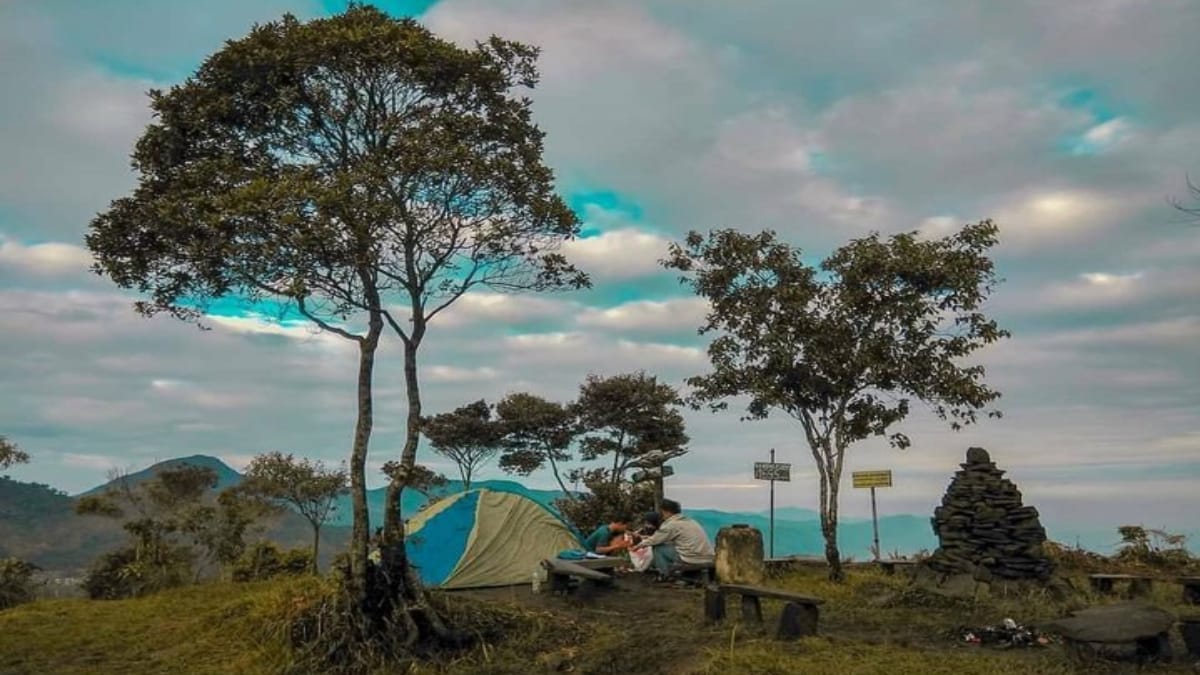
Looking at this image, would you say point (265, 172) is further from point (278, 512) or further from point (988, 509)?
point (278, 512)

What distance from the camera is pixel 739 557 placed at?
15633mm

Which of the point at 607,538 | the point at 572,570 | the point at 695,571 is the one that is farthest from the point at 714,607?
the point at 607,538

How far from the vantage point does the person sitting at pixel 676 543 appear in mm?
15453

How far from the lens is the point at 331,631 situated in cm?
1059

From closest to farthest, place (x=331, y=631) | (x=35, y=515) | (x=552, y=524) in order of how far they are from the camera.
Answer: (x=331, y=631), (x=552, y=524), (x=35, y=515)

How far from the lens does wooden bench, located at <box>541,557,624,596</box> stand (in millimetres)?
13611

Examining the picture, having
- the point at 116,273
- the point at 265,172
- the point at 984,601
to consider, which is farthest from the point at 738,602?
the point at 116,273

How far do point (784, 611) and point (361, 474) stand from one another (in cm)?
570

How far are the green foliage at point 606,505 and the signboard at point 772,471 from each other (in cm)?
567

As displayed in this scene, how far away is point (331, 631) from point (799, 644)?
18.2 ft

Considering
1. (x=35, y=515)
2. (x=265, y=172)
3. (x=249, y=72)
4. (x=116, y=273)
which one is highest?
(x=249, y=72)

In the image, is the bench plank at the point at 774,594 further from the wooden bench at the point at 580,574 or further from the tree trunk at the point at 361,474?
the tree trunk at the point at 361,474

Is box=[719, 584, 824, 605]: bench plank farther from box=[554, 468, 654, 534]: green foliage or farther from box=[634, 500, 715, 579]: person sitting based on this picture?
box=[554, 468, 654, 534]: green foliage

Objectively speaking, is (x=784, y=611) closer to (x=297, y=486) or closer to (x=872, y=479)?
(x=872, y=479)
